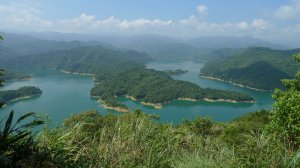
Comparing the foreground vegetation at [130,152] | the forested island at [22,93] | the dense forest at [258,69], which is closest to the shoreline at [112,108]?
the forested island at [22,93]

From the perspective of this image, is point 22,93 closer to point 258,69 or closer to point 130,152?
point 130,152

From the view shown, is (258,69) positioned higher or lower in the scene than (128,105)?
higher

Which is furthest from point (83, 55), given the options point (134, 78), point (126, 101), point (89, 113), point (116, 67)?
point (89, 113)

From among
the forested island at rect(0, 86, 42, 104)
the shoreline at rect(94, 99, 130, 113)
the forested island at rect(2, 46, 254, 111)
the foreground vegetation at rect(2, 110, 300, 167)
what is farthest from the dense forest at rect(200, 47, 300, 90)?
the foreground vegetation at rect(2, 110, 300, 167)

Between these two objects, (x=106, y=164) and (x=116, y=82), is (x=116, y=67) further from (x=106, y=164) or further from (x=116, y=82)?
(x=106, y=164)

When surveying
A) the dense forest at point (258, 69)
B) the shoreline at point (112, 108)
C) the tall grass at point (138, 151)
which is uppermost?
the tall grass at point (138, 151)

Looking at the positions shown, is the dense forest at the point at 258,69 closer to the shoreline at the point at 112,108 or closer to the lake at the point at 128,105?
the lake at the point at 128,105

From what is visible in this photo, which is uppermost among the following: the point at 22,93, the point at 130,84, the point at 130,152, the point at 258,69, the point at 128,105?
the point at 130,152

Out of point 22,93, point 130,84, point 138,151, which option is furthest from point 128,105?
point 138,151
